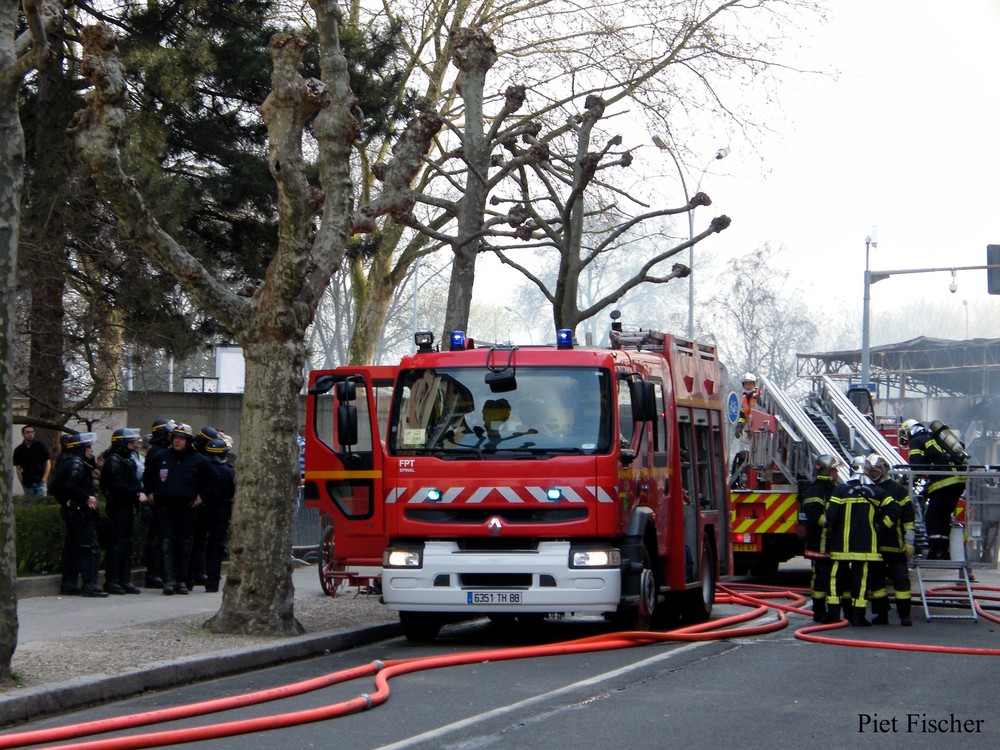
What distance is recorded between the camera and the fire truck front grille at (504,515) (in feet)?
38.3

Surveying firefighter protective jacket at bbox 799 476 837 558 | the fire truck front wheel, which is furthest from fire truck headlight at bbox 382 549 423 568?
firefighter protective jacket at bbox 799 476 837 558

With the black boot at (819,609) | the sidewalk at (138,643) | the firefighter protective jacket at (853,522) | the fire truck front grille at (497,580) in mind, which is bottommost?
the sidewalk at (138,643)

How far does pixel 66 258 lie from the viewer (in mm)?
17672

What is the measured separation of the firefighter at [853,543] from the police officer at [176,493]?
6639mm

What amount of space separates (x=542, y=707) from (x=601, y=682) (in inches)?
44.1

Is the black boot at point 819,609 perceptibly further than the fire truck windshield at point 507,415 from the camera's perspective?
Yes

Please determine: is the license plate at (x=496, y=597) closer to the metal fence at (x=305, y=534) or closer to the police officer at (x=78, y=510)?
the police officer at (x=78, y=510)

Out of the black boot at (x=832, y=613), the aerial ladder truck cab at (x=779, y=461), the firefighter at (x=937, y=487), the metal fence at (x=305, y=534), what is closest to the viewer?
the black boot at (x=832, y=613)

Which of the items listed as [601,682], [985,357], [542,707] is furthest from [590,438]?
Result: [985,357]

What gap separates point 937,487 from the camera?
52.0ft

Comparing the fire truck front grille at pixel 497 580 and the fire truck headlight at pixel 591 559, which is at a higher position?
the fire truck headlight at pixel 591 559

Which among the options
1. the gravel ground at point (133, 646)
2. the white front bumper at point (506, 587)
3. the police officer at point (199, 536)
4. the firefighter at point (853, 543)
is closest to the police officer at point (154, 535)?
the police officer at point (199, 536)

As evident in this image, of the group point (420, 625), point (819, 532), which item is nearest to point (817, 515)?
point (819, 532)

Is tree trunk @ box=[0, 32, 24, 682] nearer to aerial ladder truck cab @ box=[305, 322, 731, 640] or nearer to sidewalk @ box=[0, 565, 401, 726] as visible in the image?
sidewalk @ box=[0, 565, 401, 726]
